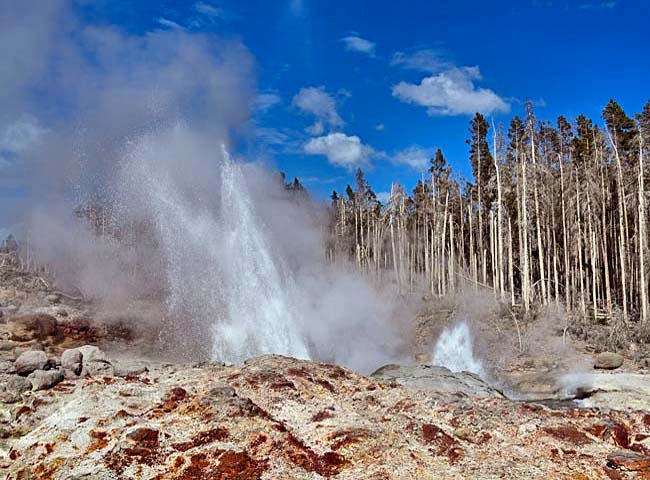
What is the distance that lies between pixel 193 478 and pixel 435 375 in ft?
27.9

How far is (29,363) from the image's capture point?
1078 cm

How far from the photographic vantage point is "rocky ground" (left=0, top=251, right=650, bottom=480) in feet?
23.3

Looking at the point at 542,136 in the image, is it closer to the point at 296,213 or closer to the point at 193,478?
the point at 296,213

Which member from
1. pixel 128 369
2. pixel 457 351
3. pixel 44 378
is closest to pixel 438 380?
pixel 128 369

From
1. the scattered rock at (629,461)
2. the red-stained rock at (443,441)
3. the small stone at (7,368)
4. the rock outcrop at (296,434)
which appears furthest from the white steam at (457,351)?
the small stone at (7,368)

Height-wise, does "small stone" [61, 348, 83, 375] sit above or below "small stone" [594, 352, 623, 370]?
above

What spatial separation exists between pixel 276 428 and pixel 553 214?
28230 mm

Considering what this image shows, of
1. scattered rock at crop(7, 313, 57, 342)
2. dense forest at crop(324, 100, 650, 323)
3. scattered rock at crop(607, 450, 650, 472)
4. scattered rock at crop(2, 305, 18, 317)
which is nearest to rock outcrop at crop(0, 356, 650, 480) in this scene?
scattered rock at crop(607, 450, 650, 472)

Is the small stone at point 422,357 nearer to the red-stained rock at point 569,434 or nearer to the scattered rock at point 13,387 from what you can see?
the red-stained rock at point 569,434

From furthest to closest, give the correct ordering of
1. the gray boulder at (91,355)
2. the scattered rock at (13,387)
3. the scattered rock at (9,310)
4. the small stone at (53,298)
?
1. the small stone at (53,298)
2. the scattered rock at (9,310)
3. the gray boulder at (91,355)
4. the scattered rock at (13,387)

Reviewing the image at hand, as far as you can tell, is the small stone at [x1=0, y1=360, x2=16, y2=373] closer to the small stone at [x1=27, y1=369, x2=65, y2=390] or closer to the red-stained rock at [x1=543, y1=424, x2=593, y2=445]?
the small stone at [x1=27, y1=369, x2=65, y2=390]

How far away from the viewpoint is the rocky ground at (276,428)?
7.09m

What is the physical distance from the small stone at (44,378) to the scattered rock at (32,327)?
763cm

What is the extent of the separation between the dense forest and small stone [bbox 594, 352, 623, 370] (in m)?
4.21
